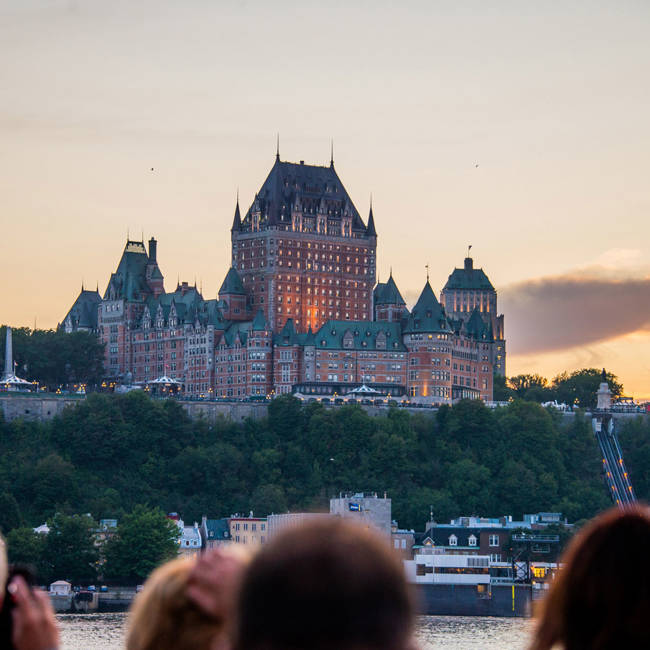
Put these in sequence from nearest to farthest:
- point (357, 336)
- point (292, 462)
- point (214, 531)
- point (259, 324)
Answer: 1. point (214, 531)
2. point (292, 462)
3. point (259, 324)
4. point (357, 336)

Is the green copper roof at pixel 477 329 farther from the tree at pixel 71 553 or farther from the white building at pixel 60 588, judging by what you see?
the white building at pixel 60 588

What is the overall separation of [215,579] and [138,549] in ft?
405

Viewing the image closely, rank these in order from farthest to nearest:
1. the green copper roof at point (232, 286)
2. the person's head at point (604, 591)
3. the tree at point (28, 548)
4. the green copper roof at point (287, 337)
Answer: the green copper roof at point (232, 286), the green copper roof at point (287, 337), the tree at point (28, 548), the person's head at point (604, 591)

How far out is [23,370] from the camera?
190875 mm

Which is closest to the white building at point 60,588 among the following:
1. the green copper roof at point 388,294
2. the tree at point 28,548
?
the tree at point 28,548

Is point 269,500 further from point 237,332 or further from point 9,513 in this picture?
point 237,332

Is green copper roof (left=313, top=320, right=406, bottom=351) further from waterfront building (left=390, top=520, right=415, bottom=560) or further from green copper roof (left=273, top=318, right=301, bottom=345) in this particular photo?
waterfront building (left=390, top=520, right=415, bottom=560)

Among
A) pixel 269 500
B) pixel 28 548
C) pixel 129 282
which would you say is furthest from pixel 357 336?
pixel 28 548

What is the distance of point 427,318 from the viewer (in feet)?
594

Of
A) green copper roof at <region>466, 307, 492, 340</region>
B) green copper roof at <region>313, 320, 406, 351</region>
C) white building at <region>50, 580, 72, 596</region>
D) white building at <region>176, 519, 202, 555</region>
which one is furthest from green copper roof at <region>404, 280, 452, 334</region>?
white building at <region>50, 580, 72, 596</region>

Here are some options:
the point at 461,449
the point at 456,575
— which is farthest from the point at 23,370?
the point at 456,575

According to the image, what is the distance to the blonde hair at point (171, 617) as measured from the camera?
6.82 meters

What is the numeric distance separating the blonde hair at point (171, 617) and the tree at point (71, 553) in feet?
405

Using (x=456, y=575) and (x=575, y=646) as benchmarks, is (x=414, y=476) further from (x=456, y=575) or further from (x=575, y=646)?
(x=575, y=646)
